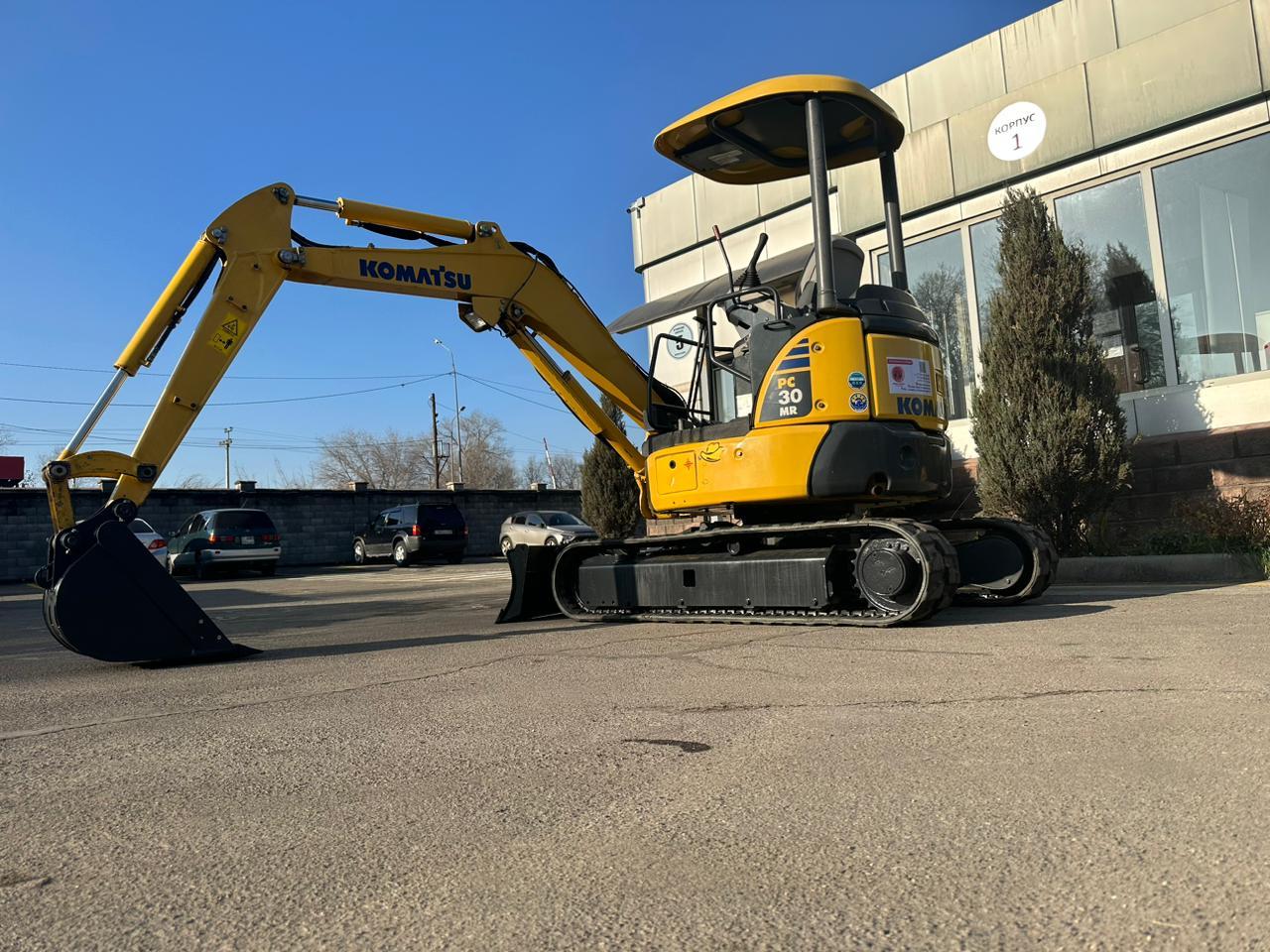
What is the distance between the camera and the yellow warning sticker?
784 centimetres

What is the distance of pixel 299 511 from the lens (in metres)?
30.0

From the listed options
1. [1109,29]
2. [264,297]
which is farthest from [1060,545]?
[264,297]

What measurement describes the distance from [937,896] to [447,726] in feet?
8.51

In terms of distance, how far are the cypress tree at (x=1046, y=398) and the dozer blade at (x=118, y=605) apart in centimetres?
907

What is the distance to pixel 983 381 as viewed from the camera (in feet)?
39.9

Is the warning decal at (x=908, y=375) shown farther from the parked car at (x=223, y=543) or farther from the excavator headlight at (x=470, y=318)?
the parked car at (x=223, y=543)

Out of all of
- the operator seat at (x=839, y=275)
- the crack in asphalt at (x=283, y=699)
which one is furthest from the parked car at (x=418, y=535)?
the crack in asphalt at (x=283, y=699)

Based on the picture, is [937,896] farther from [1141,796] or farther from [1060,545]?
[1060,545]

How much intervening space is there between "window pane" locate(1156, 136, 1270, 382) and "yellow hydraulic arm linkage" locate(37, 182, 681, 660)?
296 inches

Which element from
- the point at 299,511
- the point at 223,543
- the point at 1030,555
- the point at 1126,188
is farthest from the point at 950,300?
the point at 299,511

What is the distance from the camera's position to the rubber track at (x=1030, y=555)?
316 inches

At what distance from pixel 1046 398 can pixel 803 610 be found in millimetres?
5477

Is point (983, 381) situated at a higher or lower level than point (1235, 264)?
lower

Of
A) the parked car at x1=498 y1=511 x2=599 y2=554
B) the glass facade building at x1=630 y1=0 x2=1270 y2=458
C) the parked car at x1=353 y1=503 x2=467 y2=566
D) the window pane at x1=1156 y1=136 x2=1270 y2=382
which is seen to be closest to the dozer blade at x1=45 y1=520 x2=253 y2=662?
the glass facade building at x1=630 y1=0 x2=1270 y2=458
